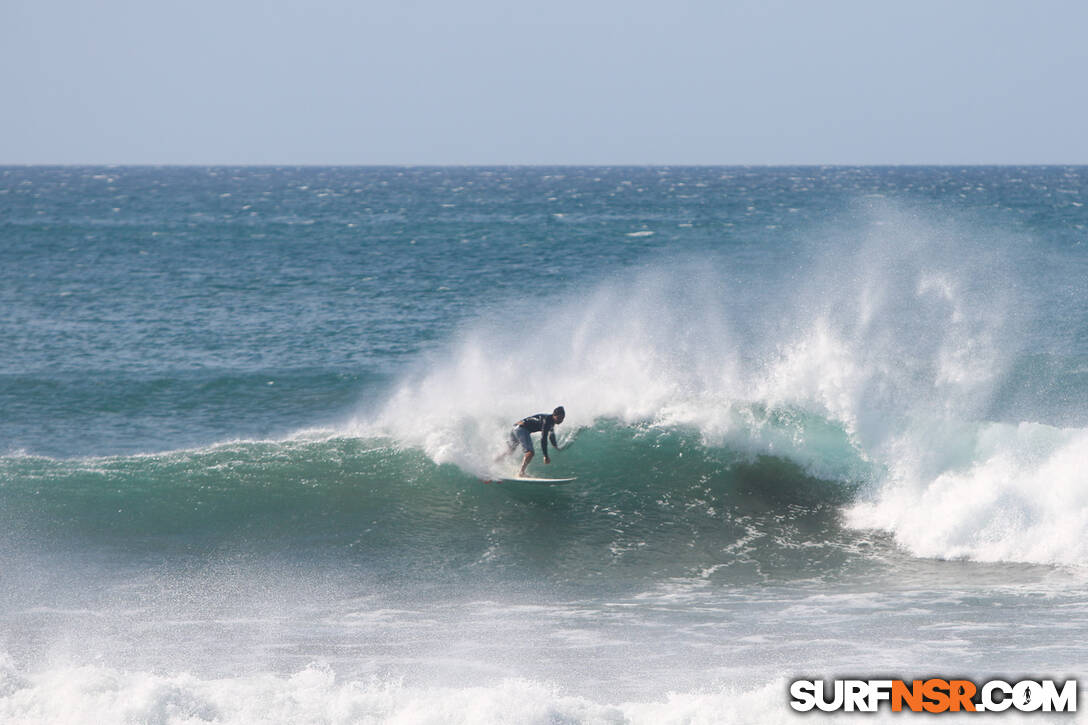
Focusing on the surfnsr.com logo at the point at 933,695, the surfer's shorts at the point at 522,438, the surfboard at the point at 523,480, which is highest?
the surfer's shorts at the point at 522,438

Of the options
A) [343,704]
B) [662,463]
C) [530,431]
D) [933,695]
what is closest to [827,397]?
[662,463]

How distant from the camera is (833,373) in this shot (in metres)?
16.6

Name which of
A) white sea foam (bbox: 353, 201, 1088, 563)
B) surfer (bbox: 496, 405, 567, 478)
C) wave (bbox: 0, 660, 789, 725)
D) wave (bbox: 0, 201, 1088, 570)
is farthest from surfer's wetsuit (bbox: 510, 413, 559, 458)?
wave (bbox: 0, 660, 789, 725)

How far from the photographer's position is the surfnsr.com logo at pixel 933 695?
26.7 feet

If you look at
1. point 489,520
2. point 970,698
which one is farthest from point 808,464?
point 970,698

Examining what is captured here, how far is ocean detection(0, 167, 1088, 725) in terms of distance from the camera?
9188mm

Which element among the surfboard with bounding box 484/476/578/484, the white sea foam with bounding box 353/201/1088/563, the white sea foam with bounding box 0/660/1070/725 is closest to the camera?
the white sea foam with bounding box 0/660/1070/725

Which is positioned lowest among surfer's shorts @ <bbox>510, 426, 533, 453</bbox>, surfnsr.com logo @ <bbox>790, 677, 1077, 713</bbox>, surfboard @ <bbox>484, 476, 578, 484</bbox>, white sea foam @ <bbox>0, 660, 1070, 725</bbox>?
surfnsr.com logo @ <bbox>790, 677, 1077, 713</bbox>

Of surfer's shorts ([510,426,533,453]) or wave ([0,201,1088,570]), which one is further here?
surfer's shorts ([510,426,533,453])

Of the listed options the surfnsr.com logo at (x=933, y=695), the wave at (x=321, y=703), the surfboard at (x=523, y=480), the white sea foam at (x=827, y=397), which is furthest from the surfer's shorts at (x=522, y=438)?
the surfnsr.com logo at (x=933, y=695)

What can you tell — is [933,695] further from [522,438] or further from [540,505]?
[522,438]

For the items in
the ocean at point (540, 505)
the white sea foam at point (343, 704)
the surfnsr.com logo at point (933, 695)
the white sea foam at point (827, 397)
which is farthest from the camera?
the white sea foam at point (827, 397)

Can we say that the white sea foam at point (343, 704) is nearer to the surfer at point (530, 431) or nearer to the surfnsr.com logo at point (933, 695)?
the surfnsr.com logo at point (933, 695)

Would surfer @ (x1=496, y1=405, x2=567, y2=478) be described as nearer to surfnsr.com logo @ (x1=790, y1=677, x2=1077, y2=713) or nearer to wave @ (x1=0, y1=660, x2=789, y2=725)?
wave @ (x1=0, y1=660, x2=789, y2=725)
